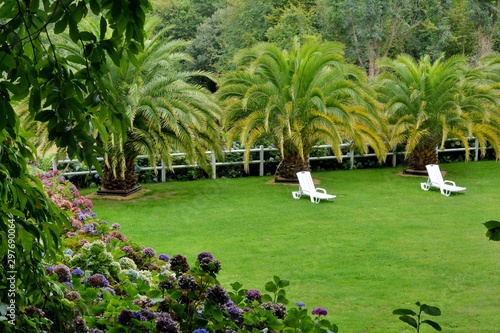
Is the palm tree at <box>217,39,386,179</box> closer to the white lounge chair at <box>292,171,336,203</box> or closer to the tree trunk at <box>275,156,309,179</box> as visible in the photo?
the tree trunk at <box>275,156,309,179</box>

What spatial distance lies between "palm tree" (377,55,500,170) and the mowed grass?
1133mm

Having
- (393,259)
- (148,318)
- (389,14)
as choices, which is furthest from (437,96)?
(389,14)

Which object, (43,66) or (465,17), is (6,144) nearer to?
(43,66)

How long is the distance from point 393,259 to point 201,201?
20.0 feet

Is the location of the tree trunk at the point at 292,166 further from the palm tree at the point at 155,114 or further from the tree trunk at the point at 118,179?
the tree trunk at the point at 118,179

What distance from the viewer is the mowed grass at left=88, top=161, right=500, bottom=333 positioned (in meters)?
9.49

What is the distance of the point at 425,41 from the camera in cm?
4091

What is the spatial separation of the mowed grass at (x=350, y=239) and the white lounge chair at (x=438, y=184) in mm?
219

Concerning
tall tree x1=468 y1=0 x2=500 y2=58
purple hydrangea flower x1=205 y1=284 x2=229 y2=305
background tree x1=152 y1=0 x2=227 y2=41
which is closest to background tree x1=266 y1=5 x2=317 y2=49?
tall tree x1=468 y1=0 x2=500 y2=58

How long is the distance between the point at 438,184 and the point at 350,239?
18.7 feet

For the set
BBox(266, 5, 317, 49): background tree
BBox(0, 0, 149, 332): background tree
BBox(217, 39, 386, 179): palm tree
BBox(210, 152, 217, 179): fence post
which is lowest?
BBox(210, 152, 217, 179): fence post

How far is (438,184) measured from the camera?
17984 millimetres

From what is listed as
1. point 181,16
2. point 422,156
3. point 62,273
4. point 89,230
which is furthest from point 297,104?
point 181,16

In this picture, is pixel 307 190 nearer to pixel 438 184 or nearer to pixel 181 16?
pixel 438 184
